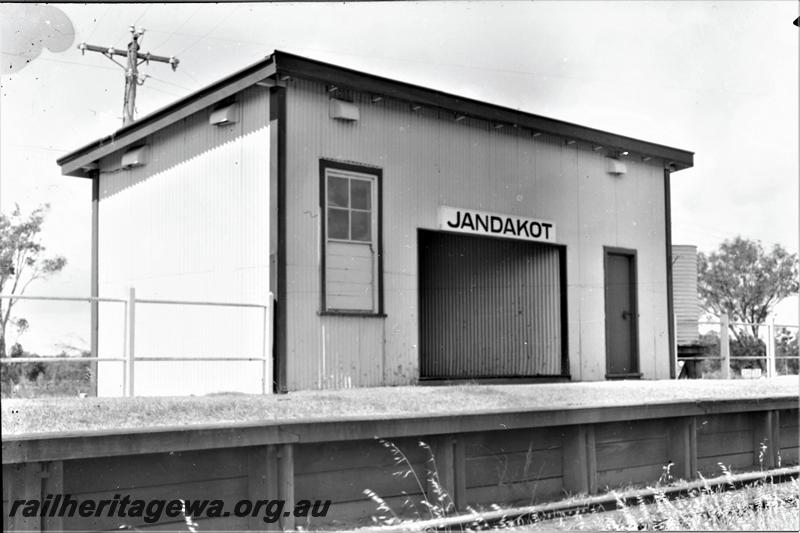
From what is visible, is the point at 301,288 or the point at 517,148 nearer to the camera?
the point at 301,288

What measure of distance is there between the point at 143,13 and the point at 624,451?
118 inches

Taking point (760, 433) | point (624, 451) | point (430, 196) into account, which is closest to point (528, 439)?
point (624, 451)

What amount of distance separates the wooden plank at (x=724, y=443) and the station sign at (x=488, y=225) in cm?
165

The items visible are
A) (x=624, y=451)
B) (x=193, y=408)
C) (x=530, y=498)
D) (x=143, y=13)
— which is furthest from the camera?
(x=624, y=451)

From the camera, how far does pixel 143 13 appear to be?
10.4 feet

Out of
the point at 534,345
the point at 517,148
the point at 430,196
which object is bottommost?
the point at 534,345

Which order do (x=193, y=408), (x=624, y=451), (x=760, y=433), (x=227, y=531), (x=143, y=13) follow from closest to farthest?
(x=227, y=531) → (x=143, y=13) → (x=193, y=408) → (x=624, y=451) → (x=760, y=433)

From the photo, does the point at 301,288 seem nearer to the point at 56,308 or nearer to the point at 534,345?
the point at 56,308

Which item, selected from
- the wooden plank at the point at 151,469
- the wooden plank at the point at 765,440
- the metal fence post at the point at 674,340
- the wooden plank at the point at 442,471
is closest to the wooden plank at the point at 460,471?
the wooden plank at the point at 442,471

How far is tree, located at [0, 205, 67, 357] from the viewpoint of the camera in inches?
110

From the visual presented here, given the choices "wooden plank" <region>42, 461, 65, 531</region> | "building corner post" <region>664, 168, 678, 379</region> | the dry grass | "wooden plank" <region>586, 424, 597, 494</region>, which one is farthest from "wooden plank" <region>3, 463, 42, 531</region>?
"building corner post" <region>664, 168, 678, 379</region>

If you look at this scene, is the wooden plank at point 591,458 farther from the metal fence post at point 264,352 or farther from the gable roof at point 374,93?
the metal fence post at point 264,352

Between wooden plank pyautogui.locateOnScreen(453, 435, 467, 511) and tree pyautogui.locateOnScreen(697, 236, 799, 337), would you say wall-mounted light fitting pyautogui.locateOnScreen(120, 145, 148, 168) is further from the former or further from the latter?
tree pyautogui.locateOnScreen(697, 236, 799, 337)

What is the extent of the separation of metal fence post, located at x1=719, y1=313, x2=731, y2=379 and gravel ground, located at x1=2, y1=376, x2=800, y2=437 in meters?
0.15
